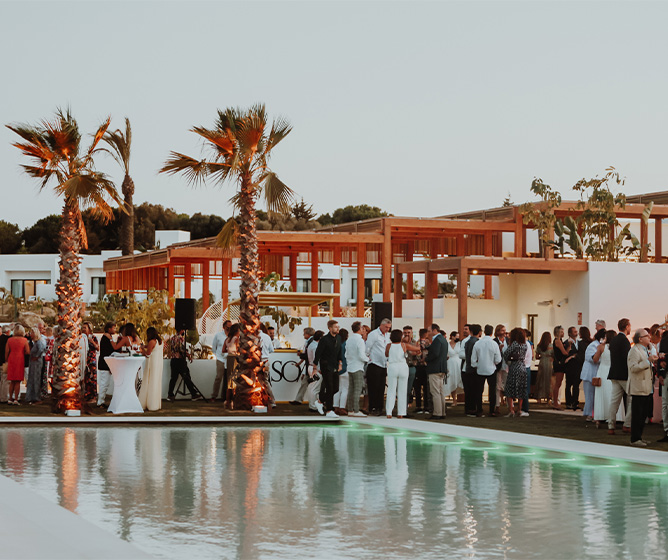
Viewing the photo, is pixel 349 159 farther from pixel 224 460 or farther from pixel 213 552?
pixel 213 552

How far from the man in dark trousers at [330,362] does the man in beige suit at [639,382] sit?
5327 millimetres

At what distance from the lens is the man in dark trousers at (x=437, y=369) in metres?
16.7

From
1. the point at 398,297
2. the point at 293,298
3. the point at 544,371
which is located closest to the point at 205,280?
the point at 398,297

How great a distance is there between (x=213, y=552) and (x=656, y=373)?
9958 mm

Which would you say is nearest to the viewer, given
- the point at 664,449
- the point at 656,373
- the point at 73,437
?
the point at 664,449

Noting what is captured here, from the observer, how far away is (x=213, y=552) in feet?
22.5

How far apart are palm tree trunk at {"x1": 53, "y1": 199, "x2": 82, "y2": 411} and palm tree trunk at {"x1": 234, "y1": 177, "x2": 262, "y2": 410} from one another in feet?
9.66

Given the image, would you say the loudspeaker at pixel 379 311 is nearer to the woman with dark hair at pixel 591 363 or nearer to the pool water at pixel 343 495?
the woman with dark hair at pixel 591 363

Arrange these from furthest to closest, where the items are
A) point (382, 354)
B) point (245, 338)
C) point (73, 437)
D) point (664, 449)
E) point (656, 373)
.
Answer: point (245, 338)
point (382, 354)
point (656, 373)
point (73, 437)
point (664, 449)

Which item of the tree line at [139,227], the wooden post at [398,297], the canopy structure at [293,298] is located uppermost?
the tree line at [139,227]

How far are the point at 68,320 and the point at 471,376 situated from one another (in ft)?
23.6

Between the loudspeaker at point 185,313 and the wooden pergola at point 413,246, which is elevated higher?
the wooden pergola at point 413,246

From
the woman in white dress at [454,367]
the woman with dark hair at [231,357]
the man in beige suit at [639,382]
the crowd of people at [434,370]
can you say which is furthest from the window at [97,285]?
the man in beige suit at [639,382]

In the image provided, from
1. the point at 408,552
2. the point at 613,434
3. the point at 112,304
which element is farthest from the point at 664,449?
the point at 112,304
